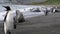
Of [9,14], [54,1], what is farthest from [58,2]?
[9,14]

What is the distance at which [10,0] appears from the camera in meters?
6.19

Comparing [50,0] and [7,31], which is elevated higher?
[50,0]

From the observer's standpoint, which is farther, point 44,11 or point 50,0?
point 44,11

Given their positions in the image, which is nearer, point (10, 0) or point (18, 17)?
point (18, 17)

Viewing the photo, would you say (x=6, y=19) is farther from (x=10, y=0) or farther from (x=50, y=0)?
(x=50, y=0)

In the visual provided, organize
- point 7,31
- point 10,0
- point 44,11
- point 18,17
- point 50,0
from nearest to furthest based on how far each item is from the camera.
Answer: point 7,31
point 18,17
point 10,0
point 50,0
point 44,11

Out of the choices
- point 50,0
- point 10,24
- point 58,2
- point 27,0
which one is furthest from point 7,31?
point 58,2

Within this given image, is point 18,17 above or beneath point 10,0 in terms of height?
beneath

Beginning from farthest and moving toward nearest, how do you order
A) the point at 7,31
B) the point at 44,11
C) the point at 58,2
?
the point at 44,11 < the point at 58,2 < the point at 7,31

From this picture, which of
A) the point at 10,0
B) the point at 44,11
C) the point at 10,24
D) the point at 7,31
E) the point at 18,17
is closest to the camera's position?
the point at 7,31

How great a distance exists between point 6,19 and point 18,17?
230cm

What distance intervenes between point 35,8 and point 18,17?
308cm

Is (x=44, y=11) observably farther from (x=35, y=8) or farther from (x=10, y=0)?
(x=10, y=0)

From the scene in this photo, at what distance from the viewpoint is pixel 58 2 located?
7949mm
